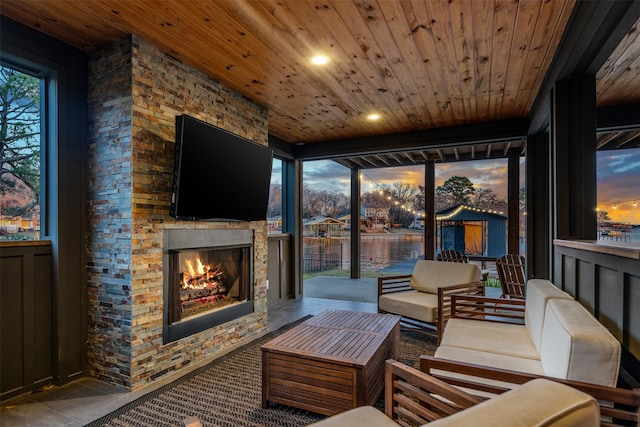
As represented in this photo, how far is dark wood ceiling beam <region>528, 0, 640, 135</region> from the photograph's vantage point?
181 cm

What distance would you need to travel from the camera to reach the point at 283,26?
2.42m

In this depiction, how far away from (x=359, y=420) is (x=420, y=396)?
0.27m

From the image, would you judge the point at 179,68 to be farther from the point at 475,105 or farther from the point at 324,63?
the point at 475,105

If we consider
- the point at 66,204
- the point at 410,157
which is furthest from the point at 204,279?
the point at 410,157

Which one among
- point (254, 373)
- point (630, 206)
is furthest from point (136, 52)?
point (630, 206)

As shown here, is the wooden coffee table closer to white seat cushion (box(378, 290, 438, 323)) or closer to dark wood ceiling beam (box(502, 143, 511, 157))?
white seat cushion (box(378, 290, 438, 323))

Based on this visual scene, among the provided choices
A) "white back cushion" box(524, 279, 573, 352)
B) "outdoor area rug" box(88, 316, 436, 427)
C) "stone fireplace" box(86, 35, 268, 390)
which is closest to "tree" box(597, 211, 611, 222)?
"white back cushion" box(524, 279, 573, 352)

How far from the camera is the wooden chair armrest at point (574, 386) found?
3.97ft

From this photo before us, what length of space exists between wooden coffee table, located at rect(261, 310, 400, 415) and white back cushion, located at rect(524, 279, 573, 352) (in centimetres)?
101

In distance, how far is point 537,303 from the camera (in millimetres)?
2365

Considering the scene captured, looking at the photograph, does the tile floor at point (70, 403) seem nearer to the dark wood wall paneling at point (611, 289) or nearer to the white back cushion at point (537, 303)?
the white back cushion at point (537, 303)

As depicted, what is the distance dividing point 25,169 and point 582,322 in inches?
146

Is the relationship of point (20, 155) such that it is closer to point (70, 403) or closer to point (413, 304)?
point (70, 403)

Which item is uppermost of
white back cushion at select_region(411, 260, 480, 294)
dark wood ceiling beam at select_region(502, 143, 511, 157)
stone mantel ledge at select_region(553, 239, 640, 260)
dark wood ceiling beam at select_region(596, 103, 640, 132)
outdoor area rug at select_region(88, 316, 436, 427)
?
dark wood ceiling beam at select_region(502, 143, 511, 157)
